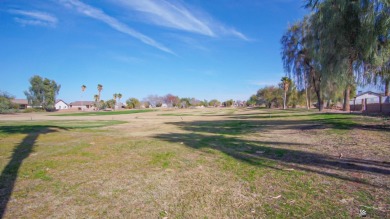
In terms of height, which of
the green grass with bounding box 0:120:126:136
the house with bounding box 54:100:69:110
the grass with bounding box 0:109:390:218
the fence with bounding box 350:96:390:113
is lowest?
the grass with bounding box 0:109:390:218

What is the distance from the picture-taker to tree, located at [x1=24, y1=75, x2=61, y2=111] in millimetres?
82213

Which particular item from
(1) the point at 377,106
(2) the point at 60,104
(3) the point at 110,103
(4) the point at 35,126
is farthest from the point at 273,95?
(2) the point at 60,104

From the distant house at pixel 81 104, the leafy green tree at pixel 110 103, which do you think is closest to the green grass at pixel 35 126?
the leafy green tree at pixel 110 103

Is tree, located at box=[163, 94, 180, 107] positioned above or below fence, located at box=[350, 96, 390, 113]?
above

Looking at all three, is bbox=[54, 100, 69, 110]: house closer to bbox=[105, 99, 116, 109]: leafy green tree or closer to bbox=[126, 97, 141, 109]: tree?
bbox=[105, 99, 116, 109]: leafy green tree

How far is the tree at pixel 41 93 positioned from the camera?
82.2 metres

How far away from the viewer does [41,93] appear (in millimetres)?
84250

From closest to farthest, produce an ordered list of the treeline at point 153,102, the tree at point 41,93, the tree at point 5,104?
1. the tree at point 5,104
2. the tree at point 41,93
3. the treeline at point 153,102

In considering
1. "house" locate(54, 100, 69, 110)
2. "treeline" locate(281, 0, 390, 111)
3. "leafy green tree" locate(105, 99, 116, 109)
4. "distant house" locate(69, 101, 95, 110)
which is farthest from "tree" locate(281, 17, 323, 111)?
"distant house" locate(69, 101, 95, 110)

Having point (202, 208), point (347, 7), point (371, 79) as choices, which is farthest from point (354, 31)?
point (202, 208)

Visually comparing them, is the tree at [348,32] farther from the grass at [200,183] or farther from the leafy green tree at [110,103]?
the leafy green tree at [110,103]

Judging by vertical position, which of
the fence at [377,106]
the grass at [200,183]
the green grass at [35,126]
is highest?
the fence at [377,106]

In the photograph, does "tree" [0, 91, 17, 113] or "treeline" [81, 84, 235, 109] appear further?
"treeline" [81, 84, 235, 109]

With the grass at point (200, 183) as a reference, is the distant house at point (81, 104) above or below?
above
